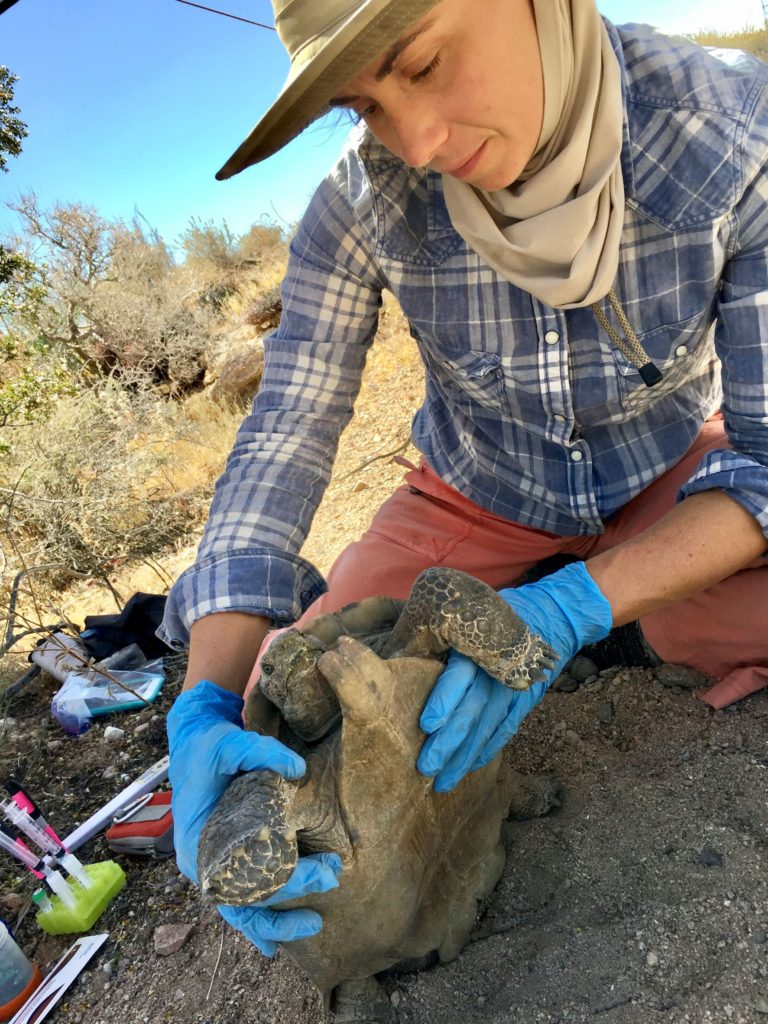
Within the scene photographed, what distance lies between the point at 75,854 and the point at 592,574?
2.11 meters

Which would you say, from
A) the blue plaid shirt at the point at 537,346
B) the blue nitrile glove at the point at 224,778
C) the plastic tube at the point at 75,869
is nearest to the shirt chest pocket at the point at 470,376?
the blue plaid shirt at the point at 537,346

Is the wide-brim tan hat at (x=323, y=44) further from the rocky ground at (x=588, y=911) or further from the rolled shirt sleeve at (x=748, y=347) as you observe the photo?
the rocky ground at (x=588, y=911)

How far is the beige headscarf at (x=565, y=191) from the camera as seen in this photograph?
1.58 metres

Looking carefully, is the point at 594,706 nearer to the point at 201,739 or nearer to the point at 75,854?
the point at 201,739

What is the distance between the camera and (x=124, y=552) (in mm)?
6508

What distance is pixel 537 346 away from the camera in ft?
6.58

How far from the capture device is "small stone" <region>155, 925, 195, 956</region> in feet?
6.85

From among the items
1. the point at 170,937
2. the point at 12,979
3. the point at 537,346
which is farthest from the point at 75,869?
the point at 537,346

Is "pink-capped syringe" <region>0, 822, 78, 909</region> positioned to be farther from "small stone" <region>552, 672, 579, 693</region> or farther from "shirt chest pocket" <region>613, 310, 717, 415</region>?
"shirt chest pocket" <region>613, 310, 717, 415</region>

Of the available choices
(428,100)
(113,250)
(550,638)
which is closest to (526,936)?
(550,638)

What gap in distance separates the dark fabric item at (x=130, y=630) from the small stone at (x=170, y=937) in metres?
2.02

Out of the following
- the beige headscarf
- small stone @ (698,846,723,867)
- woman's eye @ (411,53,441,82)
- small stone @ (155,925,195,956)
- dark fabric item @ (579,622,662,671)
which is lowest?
dark fabric item @ (579,622,662,671)

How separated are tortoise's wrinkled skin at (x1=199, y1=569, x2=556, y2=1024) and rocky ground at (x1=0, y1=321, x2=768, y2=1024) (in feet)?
0.42

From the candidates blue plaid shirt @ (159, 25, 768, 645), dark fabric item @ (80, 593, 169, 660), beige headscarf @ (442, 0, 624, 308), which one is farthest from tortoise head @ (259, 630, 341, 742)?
dark fabric item @ (80, 593, 169, 660)
